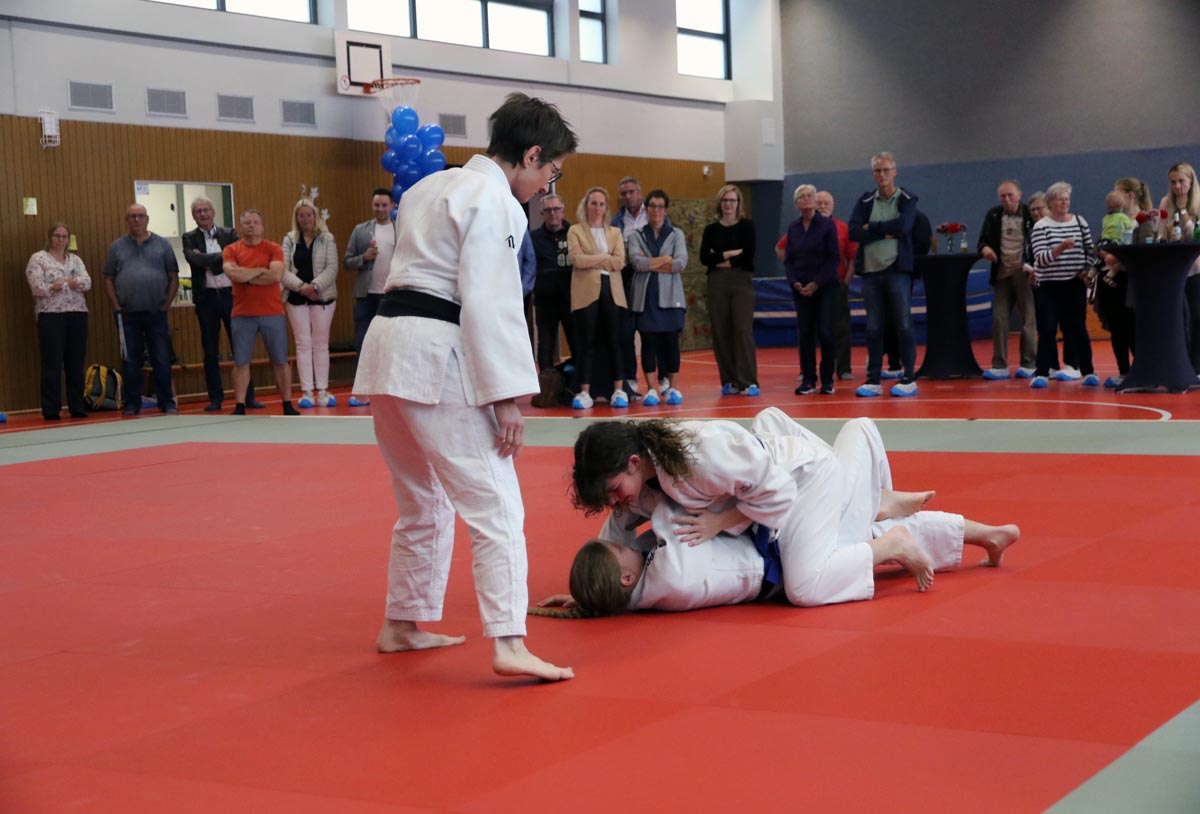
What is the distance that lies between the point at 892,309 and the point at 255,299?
206 inches

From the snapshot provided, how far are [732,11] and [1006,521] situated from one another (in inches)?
666

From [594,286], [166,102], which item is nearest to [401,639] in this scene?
[594,286]

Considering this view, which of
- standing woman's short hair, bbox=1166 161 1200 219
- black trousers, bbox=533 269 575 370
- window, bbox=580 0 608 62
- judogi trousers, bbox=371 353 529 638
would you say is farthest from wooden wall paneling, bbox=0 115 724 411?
judogi trousers, bbox=371 353 529 638

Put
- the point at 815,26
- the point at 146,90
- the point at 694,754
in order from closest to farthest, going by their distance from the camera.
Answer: the point at 694,754 < the point at 146,90 < the point at 815,26

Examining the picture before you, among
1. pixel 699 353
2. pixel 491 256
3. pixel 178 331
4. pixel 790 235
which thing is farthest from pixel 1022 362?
pixel 491 256

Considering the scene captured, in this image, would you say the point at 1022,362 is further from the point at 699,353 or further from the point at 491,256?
the point at 491,256

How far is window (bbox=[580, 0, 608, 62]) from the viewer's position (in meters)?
18.5

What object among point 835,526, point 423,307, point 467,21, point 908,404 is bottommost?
point 908,404

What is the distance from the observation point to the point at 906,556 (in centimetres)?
411

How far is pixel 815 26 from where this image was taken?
2077 cm

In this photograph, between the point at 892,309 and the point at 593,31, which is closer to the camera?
the point at 892,309

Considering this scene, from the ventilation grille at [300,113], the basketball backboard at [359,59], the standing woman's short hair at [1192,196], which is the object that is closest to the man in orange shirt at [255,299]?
the ventilation grille at [300,113]

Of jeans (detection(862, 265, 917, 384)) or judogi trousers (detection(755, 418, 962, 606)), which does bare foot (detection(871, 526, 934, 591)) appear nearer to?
judogi trousers (detection(755, 418, 962, 606))

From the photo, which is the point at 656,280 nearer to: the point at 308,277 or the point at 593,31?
the point at 308,277
